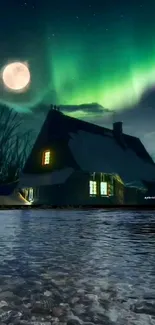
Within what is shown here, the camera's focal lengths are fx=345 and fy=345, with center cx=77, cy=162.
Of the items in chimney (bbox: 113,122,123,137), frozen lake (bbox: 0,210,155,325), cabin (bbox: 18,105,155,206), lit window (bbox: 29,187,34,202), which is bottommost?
frozen lake (bbox: 0,210,155,325)

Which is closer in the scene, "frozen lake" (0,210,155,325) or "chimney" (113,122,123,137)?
"frozen lake" (0,210,155,325)

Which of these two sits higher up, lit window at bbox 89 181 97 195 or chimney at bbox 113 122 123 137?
chimney at bbox 113 122 123 137

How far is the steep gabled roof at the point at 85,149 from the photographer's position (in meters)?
38.1

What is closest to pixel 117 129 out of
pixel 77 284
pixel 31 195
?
pixel 31 195

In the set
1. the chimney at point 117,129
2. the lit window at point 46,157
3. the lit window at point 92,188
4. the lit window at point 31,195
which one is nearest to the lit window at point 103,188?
the lit window at point 92,188

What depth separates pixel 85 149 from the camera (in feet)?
132

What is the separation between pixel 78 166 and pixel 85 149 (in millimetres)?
4497

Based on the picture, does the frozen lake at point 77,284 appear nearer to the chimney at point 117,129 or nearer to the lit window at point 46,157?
the lit window at point 46,157

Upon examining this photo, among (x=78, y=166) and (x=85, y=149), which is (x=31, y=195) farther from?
(x=85, y=149)

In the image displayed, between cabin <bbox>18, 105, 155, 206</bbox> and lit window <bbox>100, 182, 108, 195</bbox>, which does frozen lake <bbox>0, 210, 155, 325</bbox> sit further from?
lit window <bbox>100, 182, 108, 195</bbox>

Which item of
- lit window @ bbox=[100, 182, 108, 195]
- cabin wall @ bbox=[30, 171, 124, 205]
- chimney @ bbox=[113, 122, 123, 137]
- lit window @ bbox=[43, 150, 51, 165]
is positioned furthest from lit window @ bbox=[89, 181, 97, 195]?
chimney @ bbox=[113, 122, 123, 137]

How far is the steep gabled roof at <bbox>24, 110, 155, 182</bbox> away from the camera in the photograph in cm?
3809

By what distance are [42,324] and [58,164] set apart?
34542 mm

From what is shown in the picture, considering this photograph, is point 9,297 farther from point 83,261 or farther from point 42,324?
point 83,261
